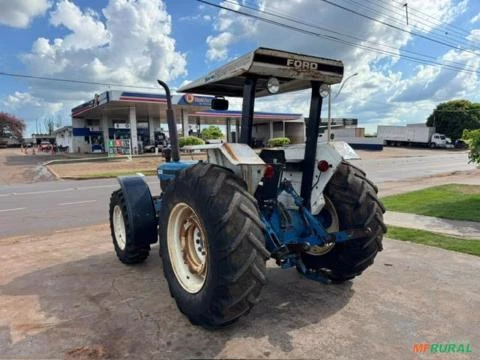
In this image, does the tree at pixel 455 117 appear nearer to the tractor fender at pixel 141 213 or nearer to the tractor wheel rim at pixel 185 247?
the tractor fender at pixel 141 213

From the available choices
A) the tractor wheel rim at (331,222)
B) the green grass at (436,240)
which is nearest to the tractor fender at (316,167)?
the tractor wheel rim at (331,222)

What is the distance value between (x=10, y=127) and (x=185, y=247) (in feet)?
351

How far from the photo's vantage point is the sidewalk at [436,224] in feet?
22.7

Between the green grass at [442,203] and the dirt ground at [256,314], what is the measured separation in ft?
11.8

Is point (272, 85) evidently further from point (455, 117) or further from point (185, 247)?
point (455, 117)

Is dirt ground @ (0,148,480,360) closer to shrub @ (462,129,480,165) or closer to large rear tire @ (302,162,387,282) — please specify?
large rear tire @ (302,162,387,282)

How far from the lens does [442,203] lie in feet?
32.4

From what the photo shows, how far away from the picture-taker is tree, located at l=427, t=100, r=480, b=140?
6394 centimetres

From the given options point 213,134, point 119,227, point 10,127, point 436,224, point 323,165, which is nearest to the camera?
point 323,165

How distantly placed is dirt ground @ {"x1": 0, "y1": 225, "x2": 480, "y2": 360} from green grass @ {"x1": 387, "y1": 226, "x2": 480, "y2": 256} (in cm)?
47

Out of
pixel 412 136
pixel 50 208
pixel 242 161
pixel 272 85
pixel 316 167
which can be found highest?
pixel 272 85

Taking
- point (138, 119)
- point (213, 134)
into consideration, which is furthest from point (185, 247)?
point (138, 119)

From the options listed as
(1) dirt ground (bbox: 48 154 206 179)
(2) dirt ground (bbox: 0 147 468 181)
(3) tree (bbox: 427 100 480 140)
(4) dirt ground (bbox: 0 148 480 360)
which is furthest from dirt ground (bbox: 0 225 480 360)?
(3) tree (bbox: 427 100 480 140)

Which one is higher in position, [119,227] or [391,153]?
[119,227]
